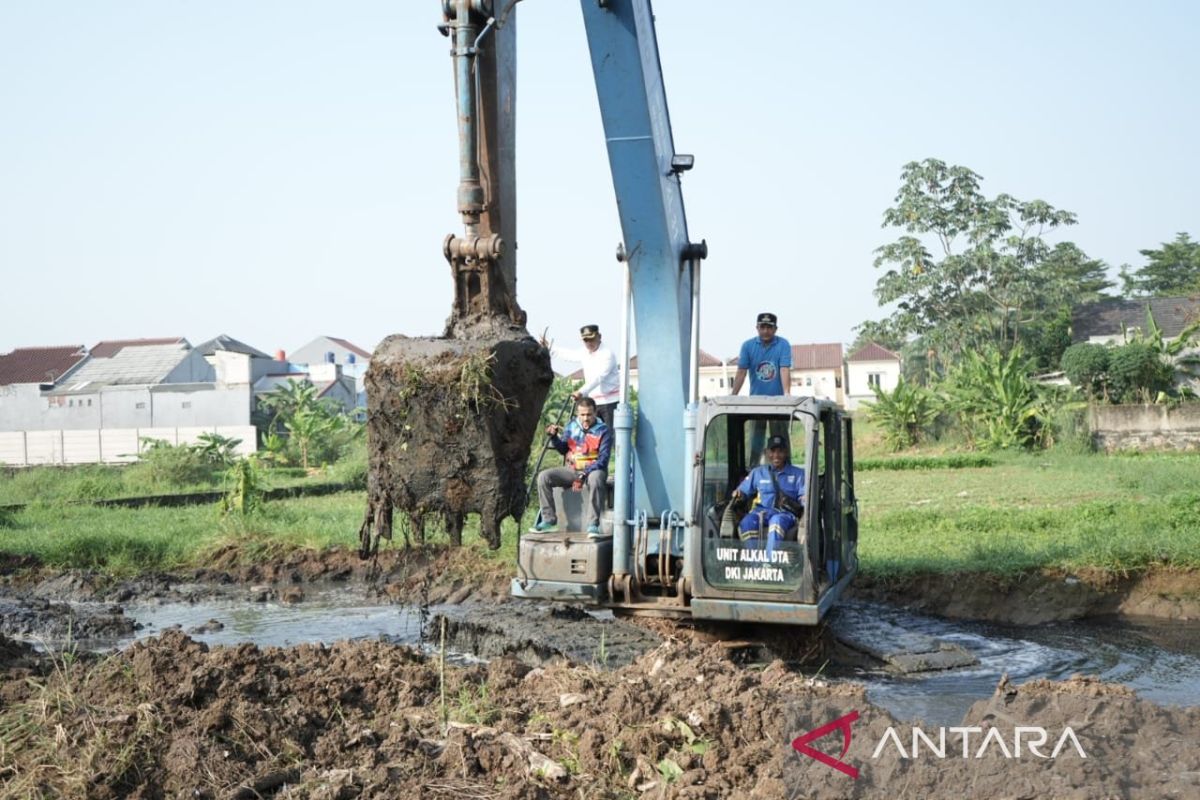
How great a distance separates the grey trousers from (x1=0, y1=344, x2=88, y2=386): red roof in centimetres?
4594

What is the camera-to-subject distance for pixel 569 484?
8.76 m

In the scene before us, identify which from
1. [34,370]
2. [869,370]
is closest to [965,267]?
[869,370]

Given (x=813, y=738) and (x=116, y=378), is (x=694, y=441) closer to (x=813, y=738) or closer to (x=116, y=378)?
(x=813, y=738)

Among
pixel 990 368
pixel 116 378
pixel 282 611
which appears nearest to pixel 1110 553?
pixel 282 611

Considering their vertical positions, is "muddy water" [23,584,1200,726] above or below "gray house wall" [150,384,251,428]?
below

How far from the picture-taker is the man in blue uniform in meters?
7.79

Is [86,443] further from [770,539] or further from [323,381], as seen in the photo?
[770,539]

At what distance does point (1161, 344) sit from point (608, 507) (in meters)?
21.1

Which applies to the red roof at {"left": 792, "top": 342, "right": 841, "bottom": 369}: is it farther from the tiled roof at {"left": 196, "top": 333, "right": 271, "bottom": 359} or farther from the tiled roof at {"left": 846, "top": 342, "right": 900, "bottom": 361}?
the tiled roof at {"left": 196, "top": 333, "right": 271, "bottom": 359}

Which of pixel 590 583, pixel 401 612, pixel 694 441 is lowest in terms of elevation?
pixel 401 612

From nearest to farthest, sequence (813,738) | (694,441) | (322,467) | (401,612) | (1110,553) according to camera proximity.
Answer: (813,738)
(694,441)
(1110,553)
(401,612)
(322,467)

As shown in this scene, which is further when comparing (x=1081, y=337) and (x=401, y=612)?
(x=1081, y=337)

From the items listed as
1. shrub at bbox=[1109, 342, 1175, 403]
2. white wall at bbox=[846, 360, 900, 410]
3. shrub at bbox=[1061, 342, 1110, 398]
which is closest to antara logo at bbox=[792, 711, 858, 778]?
shrub at bbox=[1109, 342, 1175, 403]

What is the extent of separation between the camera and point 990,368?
2569cm
